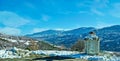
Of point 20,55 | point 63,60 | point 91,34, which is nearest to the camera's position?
point 63,60

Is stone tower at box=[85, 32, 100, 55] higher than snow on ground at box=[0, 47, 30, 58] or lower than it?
higher

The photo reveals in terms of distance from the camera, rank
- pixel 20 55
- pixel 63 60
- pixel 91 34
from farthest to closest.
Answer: pixel 91 34
pixel 20 55
pixel 63 60

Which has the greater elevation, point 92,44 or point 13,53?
point 92,44

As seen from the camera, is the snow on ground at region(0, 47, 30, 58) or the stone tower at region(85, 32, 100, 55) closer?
the snow on ground at region(0, 47, 30, 58)

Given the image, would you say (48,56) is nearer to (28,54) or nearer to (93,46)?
(28,54)

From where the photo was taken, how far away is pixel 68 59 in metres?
51.2

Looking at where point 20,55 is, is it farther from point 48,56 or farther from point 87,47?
point 87,47

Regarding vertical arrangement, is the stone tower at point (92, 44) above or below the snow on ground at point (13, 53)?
above

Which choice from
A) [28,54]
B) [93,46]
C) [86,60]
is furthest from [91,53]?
[28,54]

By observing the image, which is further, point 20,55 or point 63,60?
point 20,55

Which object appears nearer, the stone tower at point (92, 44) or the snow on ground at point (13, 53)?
the snow on ground at point (13, 53)

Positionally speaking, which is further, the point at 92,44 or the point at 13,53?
the point at 92,44

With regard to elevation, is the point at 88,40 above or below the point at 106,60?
above

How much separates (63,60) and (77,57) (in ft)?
16.9
